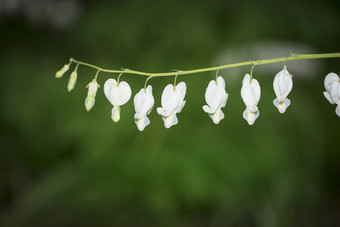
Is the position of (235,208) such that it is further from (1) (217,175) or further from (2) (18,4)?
(2) (18,4)

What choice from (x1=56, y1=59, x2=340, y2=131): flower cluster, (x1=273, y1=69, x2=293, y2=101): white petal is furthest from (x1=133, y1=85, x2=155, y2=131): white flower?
(x1=273, y1=69, x2=293, y2=101): white petal

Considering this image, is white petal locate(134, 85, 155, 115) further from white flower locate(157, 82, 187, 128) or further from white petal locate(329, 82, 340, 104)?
white petal locate(329, 82, 340, 104)

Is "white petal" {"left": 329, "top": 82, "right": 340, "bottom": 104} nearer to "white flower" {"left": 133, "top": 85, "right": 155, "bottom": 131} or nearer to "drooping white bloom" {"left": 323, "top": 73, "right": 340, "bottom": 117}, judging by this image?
"drooping white bloom" {"left": 323, "top": 73, "right": 340, "bottom": 117}

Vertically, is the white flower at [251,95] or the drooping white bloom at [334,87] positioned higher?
the drooping white bloom at [334,87]

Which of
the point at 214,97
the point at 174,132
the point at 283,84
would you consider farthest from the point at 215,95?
the point at 174,132

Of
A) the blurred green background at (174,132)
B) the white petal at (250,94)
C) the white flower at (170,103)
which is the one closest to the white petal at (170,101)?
the white flower at (170,103)

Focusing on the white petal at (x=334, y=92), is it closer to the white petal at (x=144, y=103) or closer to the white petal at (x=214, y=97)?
the white petal at (x=214, y=97)

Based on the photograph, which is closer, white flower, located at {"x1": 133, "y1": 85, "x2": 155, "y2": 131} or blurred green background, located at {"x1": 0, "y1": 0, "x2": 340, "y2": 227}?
white flower, located at {"x1": 133, "y1": 85, "x2": 155, "y2": 131}

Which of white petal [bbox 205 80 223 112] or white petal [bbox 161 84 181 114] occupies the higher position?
white petal [bbox 205 80 223 112]

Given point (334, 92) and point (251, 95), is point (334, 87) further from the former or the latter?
point (251, 95)
